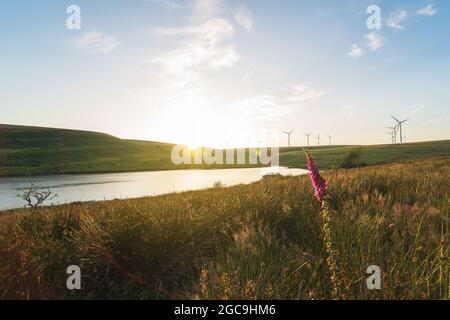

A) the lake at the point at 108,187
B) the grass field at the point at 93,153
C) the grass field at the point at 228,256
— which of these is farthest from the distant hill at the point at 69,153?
the grass field at the point at 228,256

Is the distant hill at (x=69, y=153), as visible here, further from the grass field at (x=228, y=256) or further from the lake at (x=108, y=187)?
the grass field at (x=228, y=256)

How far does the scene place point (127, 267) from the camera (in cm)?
482

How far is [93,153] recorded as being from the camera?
125 metres

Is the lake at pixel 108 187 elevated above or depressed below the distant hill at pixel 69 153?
below

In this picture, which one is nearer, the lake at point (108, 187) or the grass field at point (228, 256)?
the grass field at point (228, 256)

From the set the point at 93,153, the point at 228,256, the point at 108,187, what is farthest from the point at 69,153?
the point at 228,256

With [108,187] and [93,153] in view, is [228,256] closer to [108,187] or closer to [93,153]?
[108,187]

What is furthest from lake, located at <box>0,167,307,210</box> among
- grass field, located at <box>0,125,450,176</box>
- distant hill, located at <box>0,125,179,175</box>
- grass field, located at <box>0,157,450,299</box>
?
distant hill, located at <box>0,125,179,175</box>

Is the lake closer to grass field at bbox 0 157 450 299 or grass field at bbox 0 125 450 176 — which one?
grass field at bbox 0 125 450 176

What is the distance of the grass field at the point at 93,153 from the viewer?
88.0 metres

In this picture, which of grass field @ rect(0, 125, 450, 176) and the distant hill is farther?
the distant hill

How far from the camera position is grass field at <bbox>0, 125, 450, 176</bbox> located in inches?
3465
